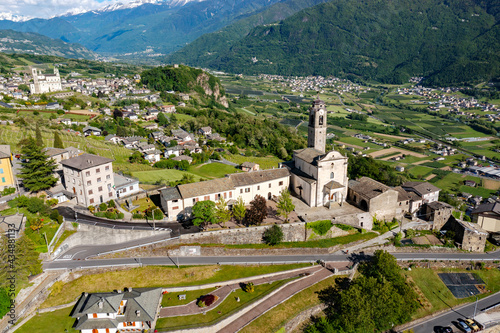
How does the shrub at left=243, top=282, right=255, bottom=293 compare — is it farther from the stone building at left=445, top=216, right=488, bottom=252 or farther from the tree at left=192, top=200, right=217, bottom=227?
the stone building at left=445, top=216, right=488, bottom=252

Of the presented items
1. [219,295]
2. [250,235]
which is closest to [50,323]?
[219,295]

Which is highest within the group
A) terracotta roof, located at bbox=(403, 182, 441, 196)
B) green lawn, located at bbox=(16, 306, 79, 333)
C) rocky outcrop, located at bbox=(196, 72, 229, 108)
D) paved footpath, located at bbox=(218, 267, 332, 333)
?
rocky outcrop, located at bbox=(196, 72, 229, 108)

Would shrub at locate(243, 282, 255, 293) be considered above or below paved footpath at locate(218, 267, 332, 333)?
above

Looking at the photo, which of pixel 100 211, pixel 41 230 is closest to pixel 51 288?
pixel 41 230

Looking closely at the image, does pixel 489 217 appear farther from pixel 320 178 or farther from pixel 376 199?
pixel 320 178

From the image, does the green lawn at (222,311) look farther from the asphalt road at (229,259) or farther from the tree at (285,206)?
the tree at (285,206)

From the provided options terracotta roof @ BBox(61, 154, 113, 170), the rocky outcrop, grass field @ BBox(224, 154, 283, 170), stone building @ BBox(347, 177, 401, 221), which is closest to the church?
stone building @ BBox(347, 177, 401, 221)

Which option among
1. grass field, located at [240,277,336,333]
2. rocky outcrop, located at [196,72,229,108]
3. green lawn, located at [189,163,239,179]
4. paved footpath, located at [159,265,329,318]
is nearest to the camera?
paved footpath, located at [159,265,329,318]

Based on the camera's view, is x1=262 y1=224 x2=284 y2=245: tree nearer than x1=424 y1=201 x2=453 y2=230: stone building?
Yes

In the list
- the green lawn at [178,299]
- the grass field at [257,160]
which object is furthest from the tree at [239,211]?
the grass field at [257,160]
